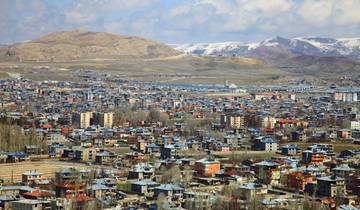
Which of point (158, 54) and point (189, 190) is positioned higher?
point (158, 54)

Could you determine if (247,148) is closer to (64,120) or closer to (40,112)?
(64,120)

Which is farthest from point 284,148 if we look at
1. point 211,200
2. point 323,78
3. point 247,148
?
point 323,78

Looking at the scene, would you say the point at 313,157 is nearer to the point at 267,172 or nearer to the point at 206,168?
the point at 267,172

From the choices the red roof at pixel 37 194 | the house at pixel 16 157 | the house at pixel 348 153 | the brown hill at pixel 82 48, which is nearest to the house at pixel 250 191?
the red roof at pixel 37 194

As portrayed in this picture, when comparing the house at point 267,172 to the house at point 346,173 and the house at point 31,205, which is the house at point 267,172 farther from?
the house at point 31,205

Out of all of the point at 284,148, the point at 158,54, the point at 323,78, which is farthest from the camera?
the point at 158,54
